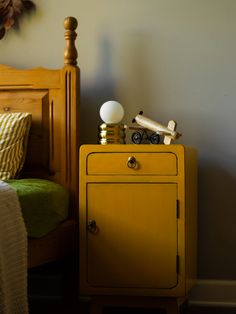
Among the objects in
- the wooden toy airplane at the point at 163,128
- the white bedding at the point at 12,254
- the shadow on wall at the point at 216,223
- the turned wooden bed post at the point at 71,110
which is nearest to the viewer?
the white bedding at the point at 12,254

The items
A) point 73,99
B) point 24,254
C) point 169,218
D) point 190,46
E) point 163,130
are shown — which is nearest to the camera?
point 24,254

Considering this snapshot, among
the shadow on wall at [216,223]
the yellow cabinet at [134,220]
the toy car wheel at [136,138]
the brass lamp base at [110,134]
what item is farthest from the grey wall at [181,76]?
the yellow cabinet at [134,220]

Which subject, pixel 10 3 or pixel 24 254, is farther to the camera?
pixel 10 3

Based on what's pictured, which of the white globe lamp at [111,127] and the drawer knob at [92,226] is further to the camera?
the white globe lamp at [111,127]

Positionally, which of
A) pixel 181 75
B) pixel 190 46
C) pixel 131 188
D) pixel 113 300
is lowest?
pixel 113 300

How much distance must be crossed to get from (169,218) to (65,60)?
0.79 metres

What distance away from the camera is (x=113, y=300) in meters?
1.38

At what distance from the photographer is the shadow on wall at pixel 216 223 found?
171 cm

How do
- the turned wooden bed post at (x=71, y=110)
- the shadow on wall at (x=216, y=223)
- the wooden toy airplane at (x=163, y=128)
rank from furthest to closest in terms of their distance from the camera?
the shadow on wall at (x=216, y=223)
the turned wooden bed post at (x=71, y=110)
the wooden toy airplane at (x=163, y=128)

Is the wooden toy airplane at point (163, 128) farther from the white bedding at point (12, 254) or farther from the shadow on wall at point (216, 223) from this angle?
the white bedding at point (12, 254)

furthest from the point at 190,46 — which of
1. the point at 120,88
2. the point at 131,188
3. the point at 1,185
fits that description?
the point at 1,185

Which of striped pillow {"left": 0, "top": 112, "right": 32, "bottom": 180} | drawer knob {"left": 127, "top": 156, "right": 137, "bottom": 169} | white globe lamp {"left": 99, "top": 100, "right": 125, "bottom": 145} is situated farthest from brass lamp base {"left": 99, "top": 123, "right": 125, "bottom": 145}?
striped pillow {"left": 0, "top": 112, "right": 32, "bottom": 180}

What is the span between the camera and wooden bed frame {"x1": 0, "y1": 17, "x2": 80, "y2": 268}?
161cm

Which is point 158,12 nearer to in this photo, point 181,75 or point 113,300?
point 181,75
